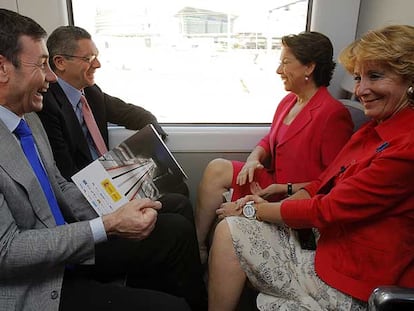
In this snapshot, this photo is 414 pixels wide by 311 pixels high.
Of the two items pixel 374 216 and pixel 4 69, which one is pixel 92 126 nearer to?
pixel 4 69

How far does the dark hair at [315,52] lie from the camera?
1600mm

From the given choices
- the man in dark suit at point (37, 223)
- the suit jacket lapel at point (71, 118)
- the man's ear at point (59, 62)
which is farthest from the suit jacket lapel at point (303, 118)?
the man's ear at point (59, 62)

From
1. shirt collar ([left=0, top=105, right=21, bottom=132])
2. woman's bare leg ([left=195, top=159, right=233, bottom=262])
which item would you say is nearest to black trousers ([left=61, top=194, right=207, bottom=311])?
woman's bare leg ([left=195, top=159, right=233, bottom=262])

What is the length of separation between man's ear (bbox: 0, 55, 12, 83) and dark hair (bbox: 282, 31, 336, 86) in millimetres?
1124

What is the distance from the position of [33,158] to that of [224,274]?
0.69 meters

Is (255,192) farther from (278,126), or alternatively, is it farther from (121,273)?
(121,273)

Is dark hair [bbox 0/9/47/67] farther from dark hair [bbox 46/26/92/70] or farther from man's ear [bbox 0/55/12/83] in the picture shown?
dark hair [bbox 46/26/92/70]

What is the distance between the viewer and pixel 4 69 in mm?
979

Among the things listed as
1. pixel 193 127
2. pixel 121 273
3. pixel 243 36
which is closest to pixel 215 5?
pixel 243 36

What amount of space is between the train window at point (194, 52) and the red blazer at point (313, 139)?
611 mm

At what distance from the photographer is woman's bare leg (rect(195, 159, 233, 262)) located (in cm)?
177

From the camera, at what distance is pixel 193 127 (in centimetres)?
208

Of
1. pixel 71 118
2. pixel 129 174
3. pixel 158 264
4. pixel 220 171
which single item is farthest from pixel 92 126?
pixel 158 264

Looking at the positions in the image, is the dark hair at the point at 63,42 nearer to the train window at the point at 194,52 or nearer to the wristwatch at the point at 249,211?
the train window at the point at 194,52
